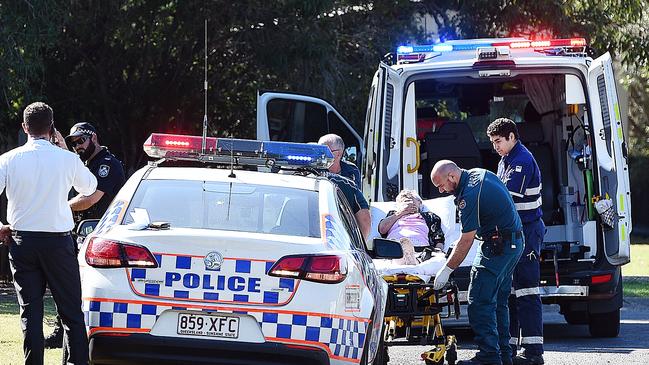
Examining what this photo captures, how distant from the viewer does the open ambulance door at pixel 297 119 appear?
14.6 meters

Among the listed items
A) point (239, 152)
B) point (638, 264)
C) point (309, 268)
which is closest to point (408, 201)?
point (239, 152)

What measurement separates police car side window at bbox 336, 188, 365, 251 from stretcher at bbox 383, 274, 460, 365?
163 centimetres

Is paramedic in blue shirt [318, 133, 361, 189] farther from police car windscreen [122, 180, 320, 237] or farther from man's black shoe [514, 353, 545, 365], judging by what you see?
police car windscreen [122, 180, 320, 237]

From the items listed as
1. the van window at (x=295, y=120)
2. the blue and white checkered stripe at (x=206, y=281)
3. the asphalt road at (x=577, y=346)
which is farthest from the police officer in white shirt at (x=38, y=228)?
the van window at (x=295, y=120)

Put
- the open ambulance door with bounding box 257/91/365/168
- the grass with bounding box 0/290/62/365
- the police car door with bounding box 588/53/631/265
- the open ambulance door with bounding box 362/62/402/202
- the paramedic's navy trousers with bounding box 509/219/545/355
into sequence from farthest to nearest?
1. the open ambulance door with bounding box 257/91/365/168
2. the open ambulance door with bounding box 362/62/402/202
3. the police car door with bounding box 588/53/631/265
4. the paramedic's navy trousers with bounding box 509/219/545/355
5. the grass with bounding box 0/290/62/365

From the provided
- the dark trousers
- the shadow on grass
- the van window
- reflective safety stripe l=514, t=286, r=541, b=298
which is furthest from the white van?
the dark trousers

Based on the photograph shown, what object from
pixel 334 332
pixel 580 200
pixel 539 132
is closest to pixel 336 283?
pixel 334 332

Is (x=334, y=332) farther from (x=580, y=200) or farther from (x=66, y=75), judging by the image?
(x=66, y=75)

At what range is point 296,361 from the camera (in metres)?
6.88

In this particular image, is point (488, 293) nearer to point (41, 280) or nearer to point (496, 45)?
point (41, 280)

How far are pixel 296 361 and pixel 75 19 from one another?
13.6 meters

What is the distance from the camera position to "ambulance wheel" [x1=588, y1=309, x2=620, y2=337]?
40.3 ft

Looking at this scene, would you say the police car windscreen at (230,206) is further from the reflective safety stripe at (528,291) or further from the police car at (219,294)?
the reflective safety stripe at (528,291)

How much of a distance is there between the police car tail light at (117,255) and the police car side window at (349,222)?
1229 mm
